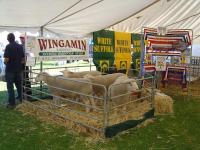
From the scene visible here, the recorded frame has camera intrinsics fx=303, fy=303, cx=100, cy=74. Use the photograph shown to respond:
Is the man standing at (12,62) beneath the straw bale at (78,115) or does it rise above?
above

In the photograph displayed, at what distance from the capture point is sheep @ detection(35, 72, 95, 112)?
616 cm

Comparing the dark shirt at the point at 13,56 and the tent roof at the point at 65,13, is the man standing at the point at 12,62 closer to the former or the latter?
the dark shirt at the point at 13,56

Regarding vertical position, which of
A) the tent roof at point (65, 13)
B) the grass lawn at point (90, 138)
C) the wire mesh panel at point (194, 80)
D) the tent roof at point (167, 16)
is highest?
the tent roof at point (167, 16)

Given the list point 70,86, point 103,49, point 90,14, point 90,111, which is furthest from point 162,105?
point 90,14

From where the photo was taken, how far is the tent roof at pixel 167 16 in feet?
26.7

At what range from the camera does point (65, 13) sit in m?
7.12

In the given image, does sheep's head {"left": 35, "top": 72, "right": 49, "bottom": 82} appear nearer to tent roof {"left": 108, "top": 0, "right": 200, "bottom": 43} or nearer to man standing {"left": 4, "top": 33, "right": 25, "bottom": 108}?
man standing {"left": 4, "top": 33, "right": 25, "bottom": 108}

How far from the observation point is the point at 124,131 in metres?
5.40

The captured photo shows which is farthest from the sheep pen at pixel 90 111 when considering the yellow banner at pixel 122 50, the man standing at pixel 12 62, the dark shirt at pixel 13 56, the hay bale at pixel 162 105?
the yellow banner at pixel 122 50

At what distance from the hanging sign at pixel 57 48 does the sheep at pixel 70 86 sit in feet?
2.43

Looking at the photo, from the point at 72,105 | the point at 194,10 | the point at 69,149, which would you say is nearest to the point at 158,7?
the point at 194,10

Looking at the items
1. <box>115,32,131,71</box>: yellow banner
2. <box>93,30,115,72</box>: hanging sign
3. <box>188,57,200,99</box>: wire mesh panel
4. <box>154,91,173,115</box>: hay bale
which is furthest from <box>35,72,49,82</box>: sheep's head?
<box>188,57,200,99</box>: wire mesh panel

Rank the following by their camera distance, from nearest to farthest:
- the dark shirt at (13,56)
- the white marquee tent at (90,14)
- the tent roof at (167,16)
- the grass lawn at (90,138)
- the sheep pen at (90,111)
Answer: the grass lawn at (90,138), the sheep pen at (90,111), the white marquee tent at (90,14), the dark shirt at (13,56), the tent roof at (167,16)

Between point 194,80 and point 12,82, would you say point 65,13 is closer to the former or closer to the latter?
point 12,82
